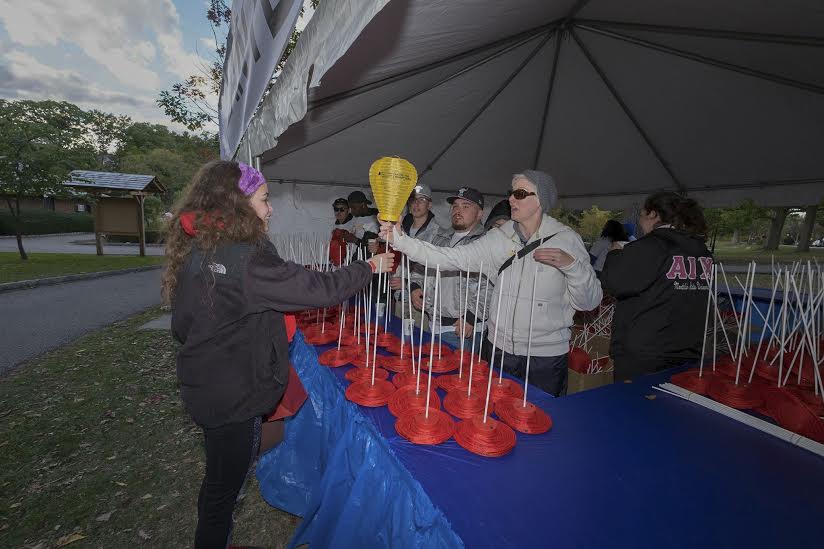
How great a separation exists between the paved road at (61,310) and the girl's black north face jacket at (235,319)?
490 centimetres

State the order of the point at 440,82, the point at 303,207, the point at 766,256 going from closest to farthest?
1. the point at 440,82
2. the point at 303,207
3. the point at 766,256

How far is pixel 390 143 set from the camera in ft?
13.8

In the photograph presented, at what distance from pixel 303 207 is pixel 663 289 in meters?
4.37

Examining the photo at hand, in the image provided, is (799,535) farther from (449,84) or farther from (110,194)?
(110,194)

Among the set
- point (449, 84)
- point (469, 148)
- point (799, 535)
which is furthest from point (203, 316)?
point (469, 148)

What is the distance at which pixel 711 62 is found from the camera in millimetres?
2768

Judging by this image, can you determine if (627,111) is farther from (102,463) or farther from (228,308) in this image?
(102,463)

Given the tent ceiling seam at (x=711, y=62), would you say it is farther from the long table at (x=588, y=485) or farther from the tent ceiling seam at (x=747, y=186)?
the long table at (x=588, y=485)

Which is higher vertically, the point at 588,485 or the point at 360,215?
the point at 360,215

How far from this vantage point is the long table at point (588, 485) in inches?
38.6

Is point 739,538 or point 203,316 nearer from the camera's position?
point 739,538

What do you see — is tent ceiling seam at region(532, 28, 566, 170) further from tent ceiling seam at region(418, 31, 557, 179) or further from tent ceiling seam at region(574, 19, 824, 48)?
tent ceiling seam at region(574, 19, 824, 48)

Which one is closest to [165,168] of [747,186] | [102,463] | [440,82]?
[102,463]

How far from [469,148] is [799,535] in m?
4.43
